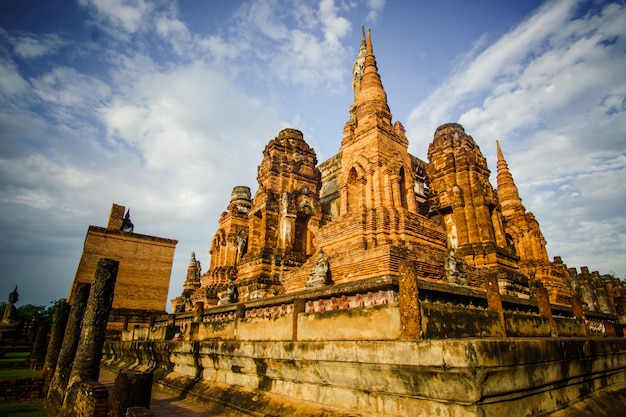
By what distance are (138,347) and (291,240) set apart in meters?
7.84

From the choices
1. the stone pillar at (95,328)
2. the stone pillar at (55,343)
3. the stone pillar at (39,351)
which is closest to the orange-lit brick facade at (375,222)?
the stone pillar at (95,328)

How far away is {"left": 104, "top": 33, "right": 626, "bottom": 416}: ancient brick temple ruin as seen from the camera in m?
4.13

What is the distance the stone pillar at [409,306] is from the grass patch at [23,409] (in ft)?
27.2

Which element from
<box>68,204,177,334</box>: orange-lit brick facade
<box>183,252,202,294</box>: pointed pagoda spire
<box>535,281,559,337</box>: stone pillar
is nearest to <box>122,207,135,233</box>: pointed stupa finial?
<box>68,204,177,334</box>: orange-lit brick facade

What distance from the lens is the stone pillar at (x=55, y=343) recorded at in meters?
10.8

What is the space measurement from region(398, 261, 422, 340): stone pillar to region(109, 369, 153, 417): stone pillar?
357 cm

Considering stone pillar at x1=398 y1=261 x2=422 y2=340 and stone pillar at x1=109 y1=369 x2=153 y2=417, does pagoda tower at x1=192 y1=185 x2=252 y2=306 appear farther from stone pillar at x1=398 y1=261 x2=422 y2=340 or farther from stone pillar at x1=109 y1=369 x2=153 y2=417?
stone pillar at x1=398 y1=261 x2=422 y2=340

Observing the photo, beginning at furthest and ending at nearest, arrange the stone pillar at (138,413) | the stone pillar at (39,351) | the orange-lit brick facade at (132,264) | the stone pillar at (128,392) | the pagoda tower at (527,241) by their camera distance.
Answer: the orange-lit brick facade at (132,264) → the pagoda tower at (527,241) → the stone pillar at (39,351) → the stone pillar at (128,392) → the stone pillar at (138,413)

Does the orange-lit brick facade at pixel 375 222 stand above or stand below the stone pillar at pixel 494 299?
above

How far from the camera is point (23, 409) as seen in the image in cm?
822

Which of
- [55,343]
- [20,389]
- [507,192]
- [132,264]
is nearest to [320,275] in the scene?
[20,389]

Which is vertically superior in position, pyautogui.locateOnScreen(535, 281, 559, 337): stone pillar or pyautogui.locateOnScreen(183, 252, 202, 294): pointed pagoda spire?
pyautogui.locateOnScreen(183, 252, 202, 294): pointed pagoda spire

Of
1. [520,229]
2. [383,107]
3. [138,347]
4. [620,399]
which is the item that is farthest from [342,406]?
[520,229]

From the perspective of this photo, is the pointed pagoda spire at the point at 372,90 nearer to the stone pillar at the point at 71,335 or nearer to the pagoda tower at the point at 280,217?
the pagoda tower at the point at 280,217
